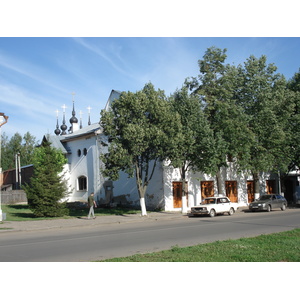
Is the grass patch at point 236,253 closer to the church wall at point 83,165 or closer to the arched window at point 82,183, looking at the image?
the church wall at point 83,165

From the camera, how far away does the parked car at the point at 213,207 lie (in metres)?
24.5

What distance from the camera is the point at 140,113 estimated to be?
23078 mm

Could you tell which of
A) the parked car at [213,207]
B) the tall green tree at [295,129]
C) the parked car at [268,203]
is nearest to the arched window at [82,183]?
the parked car at [213,207]

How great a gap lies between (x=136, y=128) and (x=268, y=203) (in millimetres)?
13308

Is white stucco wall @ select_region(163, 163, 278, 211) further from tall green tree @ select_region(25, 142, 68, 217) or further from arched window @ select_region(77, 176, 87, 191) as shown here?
arched window @ select_region(77, 176, 87, 191)

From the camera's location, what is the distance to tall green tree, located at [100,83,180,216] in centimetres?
2264

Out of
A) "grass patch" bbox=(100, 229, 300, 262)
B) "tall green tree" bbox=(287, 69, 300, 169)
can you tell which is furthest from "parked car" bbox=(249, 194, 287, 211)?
"grass patch" bbox=(100, 229, 300, 262)

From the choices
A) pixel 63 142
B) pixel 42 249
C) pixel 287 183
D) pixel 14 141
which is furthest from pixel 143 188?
pixel 14 141

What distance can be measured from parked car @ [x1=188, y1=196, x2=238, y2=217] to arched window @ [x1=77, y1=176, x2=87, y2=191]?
52.1ft

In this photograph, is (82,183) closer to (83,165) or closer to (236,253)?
(83,165)

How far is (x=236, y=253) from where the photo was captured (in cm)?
870

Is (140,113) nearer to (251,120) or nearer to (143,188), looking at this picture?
(143,188)

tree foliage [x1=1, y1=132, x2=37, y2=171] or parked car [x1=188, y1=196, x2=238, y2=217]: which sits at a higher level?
tree foliage [x1=1, y1=132, x2=37, y2=171]

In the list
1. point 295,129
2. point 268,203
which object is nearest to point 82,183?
point 268,203
